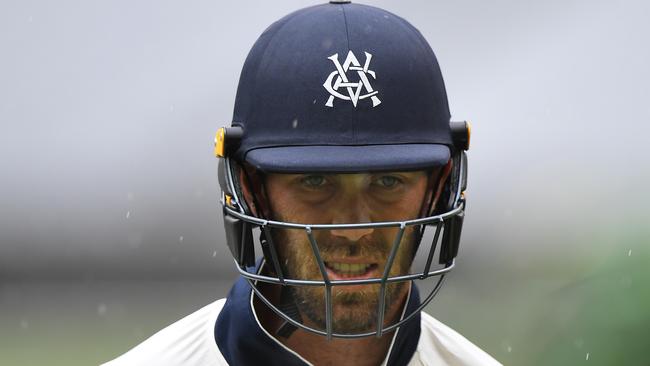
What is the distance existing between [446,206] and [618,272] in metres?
2.18

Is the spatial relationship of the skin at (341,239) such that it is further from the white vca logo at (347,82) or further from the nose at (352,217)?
the white vca logo at (347,82)

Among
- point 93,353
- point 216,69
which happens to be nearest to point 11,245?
point 93,353

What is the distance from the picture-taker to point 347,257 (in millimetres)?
2709

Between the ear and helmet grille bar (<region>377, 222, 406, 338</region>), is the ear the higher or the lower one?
the higher one

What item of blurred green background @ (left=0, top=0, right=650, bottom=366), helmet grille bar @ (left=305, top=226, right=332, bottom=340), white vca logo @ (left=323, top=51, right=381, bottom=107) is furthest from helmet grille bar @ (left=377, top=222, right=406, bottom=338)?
blurred green background @ (left=0, top=0, right=650, bottom=366)

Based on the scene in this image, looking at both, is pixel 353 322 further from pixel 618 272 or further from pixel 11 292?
pixel 618 272

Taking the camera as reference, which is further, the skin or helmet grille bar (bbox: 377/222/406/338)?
the skin

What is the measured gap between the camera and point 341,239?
8.92 feet

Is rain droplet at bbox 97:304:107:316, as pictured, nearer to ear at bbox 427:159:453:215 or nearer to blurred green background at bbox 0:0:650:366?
blurred green background at bbox 0:0:650:366

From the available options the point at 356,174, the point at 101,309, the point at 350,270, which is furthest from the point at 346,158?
the point at 101,309

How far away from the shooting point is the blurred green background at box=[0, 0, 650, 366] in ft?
13.6

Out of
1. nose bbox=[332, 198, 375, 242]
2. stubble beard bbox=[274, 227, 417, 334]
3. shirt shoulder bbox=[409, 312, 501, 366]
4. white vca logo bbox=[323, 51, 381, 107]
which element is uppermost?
white vca logo bbox=[323, 51, 381, 107]

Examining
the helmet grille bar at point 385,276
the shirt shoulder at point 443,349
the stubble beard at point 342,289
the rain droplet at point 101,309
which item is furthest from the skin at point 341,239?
the rain droplet at point 101,309

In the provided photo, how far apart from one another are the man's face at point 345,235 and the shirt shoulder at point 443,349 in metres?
0.34
